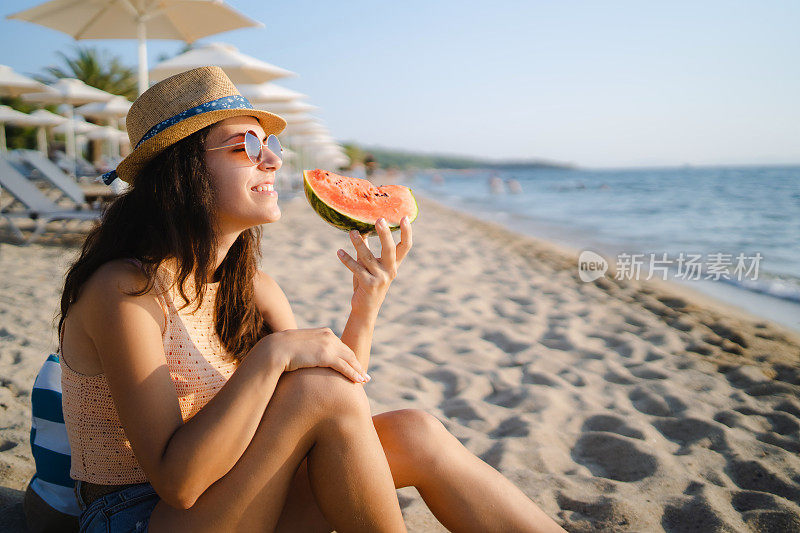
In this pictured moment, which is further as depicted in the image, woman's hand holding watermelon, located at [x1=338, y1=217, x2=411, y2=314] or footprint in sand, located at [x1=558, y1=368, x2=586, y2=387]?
footprint in sand, located at [x1=558, y1=368, x2=586, y2=387]

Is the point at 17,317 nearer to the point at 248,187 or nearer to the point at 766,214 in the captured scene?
the point at 248,187

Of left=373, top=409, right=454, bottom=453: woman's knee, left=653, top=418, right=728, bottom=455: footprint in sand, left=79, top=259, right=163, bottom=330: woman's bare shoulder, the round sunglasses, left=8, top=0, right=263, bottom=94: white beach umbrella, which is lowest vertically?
left=653, top=418, right=728, bottom=455: footprint in sand

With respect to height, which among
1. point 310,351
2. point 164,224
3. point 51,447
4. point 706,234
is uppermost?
point 164,224

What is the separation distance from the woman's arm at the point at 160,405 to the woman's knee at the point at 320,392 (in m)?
0.07

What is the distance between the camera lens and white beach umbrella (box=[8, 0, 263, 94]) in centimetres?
782

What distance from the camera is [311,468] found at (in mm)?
1608

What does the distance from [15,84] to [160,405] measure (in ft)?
49.1

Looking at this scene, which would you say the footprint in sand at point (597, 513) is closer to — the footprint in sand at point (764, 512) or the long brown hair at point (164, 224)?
the footprint in sand at point (764, 512)

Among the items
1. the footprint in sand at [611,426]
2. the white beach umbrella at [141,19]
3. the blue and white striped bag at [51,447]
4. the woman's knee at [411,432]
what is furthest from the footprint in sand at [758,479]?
the white beach umbrella at [141,19]

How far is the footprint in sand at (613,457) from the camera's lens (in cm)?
263

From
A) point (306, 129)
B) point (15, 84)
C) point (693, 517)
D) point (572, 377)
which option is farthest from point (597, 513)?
point (306, 129)

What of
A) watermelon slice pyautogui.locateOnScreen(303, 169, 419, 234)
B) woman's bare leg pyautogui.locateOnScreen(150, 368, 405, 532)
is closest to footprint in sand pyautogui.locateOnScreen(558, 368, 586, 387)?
Answer: watermelon slice pyautogui.locateOnScreen(303, 169, 419, 234)

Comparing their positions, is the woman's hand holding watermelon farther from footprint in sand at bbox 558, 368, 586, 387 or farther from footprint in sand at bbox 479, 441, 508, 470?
footprint in sand at bbox 558, 368, 586, 387

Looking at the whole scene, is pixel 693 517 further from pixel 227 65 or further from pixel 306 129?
pixel 306 129
